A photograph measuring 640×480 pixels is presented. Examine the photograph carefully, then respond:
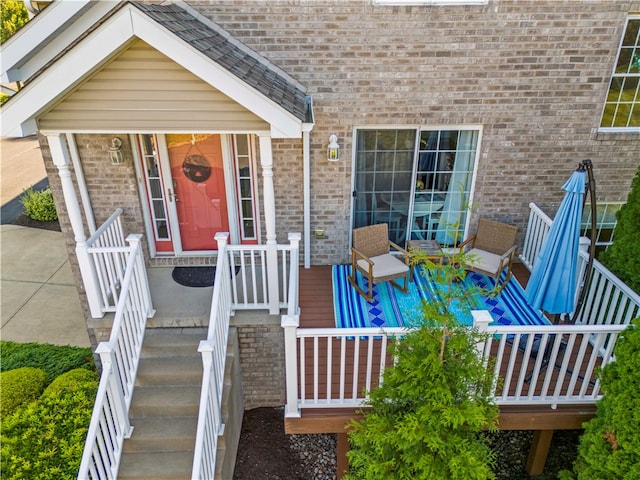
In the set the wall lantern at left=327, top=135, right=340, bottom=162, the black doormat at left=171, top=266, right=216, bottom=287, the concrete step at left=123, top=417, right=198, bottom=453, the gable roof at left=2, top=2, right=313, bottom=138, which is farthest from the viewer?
the black doormat at left=171, top=266, right=216, bottom=287

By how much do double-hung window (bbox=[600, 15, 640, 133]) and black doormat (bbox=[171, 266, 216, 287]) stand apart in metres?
5.96

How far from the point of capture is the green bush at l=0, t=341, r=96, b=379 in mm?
6698

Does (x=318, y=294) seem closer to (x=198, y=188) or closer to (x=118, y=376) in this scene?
(x=198, y=188)

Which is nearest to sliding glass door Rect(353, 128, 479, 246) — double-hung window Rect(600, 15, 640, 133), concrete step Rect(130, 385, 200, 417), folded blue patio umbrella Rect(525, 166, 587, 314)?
folded blue patio umbrella Rect(525, 166, 587, 314)

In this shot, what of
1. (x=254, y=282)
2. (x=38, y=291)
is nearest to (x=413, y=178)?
(x=254, y=282)

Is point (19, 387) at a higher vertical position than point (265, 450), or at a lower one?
higher

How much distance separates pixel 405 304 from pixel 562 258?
210 cm

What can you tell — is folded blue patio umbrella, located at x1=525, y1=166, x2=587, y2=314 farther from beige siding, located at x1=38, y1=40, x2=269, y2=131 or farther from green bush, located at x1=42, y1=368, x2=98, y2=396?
green bush, located at x1=42, y1=368, x2=98, y2=396

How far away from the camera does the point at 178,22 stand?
493 cm

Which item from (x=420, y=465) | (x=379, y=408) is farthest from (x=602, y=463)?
(x=379, y=408)

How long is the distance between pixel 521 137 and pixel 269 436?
17.5 feet

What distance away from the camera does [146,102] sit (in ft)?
16.0

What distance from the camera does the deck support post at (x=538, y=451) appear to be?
547cm

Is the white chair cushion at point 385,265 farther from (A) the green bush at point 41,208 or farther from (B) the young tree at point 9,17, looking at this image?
(B) the young tree at point 9,17
